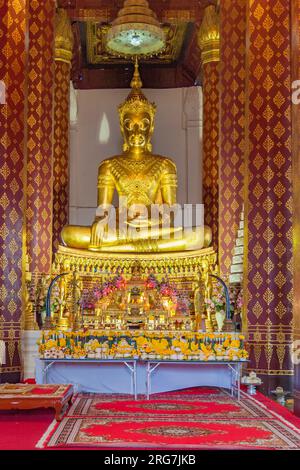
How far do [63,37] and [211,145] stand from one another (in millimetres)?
2653

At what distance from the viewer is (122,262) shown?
9617 millimetres

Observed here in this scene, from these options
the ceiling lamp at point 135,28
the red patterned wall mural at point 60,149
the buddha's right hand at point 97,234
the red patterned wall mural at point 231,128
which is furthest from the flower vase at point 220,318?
the ceiling lamp at point 135,28

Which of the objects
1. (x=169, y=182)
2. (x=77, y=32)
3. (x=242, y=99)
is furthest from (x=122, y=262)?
(x=77, y=32)

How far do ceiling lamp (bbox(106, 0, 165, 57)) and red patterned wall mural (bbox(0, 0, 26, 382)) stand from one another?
240cm

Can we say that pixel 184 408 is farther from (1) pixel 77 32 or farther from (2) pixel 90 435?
(1) pixel 77 32

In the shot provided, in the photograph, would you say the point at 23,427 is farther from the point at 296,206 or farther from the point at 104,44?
the point at 104,44

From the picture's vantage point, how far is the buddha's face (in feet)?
36.6

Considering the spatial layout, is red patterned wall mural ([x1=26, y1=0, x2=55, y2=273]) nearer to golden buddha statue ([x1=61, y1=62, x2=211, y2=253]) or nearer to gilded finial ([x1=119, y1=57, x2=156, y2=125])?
golden buddha statue ([x1=61, y1=62, x2=211, y2=253])

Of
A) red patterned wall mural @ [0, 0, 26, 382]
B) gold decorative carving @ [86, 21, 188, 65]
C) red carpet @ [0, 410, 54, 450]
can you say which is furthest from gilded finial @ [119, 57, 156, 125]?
red carpet @ [0, 410, 54, 450]

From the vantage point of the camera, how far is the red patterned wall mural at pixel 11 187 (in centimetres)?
700

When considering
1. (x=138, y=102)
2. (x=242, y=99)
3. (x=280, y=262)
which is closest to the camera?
(x=280, y=262)

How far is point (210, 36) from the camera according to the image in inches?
405

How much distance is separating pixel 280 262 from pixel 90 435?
3323 mm

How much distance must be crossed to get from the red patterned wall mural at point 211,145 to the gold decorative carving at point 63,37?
199 cm
